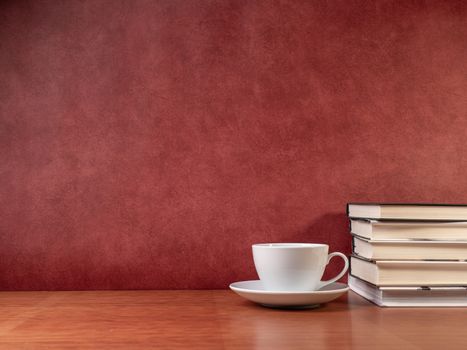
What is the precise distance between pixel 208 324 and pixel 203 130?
0.51m

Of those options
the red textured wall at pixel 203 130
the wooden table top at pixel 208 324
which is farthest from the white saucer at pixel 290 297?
the red textured wall at pixel 203 130

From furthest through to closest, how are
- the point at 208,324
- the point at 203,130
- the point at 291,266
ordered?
the point at 203,130
the point at 291,266
the point at 208,324

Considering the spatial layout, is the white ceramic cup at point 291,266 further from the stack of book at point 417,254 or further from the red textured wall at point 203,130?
the red textured wall at point 203,130

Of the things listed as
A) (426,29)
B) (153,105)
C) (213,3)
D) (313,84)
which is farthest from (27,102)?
(426,29)

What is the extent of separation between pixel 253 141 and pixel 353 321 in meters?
0.50

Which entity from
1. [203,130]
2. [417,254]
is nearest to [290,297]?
[417,254]

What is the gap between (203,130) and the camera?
1.35 meters

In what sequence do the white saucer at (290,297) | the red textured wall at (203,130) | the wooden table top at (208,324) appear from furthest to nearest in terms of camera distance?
the red textured wall at (203,130), the white saucer at (290,297), the wooden table top at (208,324)

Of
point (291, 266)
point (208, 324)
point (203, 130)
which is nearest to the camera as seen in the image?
point (208, 324)

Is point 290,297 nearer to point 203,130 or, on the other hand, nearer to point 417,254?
point 417,254

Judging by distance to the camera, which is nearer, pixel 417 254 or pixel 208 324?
pixel 208 324

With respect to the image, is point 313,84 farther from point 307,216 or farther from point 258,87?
point 307,216

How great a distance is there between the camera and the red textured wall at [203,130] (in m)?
1.32

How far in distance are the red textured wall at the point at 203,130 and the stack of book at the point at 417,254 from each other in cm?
22
